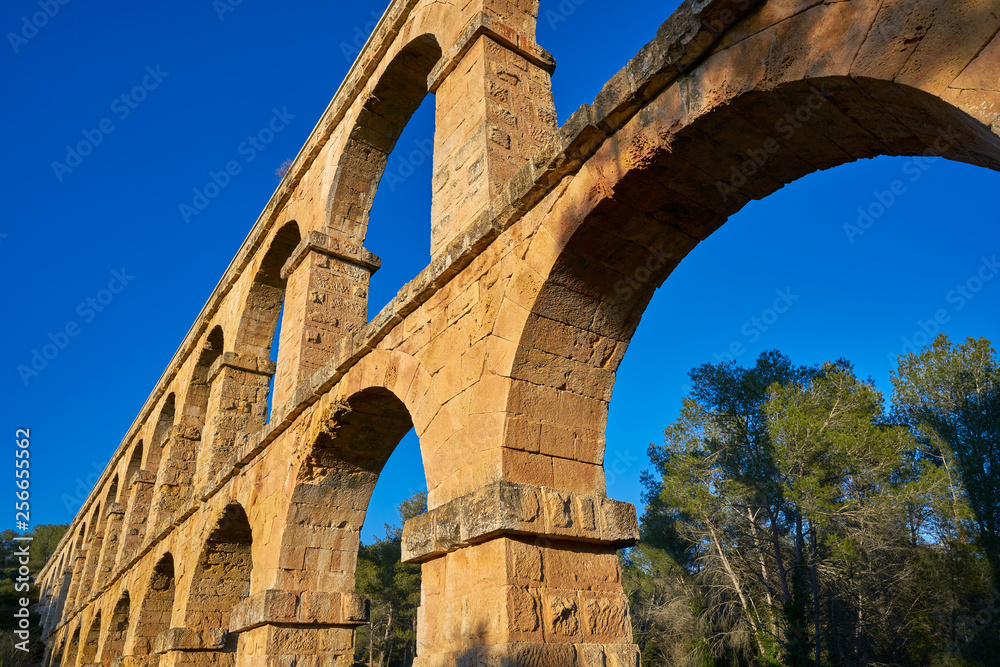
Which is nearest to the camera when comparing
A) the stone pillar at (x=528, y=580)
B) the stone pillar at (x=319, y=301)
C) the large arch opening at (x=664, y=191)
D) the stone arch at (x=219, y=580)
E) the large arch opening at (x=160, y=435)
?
the large arch opening at (x=664, y=191)

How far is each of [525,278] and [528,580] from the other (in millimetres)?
1361

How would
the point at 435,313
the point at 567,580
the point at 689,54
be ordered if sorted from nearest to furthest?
the point at 689,54 < the point at 567,580 < the point at 435,313

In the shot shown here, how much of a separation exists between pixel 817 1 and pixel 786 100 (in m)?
0.32

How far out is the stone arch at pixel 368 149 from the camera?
641 centimetres

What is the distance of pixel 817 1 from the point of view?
2.04m

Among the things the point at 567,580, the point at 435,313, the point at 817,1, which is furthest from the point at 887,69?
the point at 435,313

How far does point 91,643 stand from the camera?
13594mm

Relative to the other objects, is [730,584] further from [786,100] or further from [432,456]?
[786,100]

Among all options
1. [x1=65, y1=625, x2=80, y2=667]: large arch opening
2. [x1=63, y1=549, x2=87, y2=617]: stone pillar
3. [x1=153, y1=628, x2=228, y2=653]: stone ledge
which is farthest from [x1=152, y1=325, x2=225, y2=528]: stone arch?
[x1=63, y1=549, x2=87, y2=617]: stone pillar

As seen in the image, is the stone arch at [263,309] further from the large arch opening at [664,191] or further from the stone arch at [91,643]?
the stone arch at [91,643]

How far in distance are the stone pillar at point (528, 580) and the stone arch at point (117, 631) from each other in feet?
33.3

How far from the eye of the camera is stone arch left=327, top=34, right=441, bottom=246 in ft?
21.0

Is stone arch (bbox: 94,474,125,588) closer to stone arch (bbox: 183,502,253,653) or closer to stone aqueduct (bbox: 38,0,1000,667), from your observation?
stone arch (bbox: 183,502,253,653)

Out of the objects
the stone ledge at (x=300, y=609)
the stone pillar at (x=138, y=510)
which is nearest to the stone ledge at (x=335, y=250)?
the stone ledge at (x=300, y=609)
